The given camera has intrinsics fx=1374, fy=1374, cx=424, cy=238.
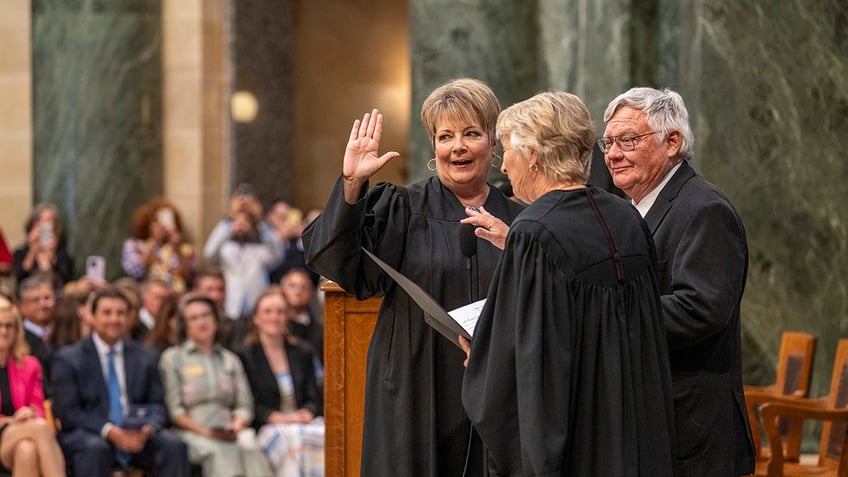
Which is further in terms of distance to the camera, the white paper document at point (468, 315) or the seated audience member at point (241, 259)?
the seated audience member at point (241, 259)

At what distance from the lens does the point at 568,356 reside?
11.4ft

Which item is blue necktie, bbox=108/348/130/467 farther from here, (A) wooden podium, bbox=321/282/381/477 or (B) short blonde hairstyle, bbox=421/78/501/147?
(B) short blonde hairstyle, bbox=421/78/501/147

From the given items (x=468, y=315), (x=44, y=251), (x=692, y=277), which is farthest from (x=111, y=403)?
(x=692, y=277)

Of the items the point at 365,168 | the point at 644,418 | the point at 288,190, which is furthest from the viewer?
the point at 288,190

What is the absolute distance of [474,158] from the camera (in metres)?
4.27

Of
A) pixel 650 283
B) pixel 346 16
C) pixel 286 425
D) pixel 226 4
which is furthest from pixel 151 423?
pixel 346 16

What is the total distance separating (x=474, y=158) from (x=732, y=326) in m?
0.96

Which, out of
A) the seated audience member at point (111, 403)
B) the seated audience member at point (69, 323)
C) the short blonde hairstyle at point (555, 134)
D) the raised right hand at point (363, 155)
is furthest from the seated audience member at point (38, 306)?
the short blonde hairstyle at point (555, 134)

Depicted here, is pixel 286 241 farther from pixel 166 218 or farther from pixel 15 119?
pixel 15 119

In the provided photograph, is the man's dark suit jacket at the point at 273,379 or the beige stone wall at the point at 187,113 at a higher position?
the beige stone wall at the point at 187,113

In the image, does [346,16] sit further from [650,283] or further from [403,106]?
[650,283]

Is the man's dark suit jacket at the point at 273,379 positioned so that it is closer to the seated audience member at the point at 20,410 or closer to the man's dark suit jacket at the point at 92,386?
the man's dark suit jacket at the point at 92,386

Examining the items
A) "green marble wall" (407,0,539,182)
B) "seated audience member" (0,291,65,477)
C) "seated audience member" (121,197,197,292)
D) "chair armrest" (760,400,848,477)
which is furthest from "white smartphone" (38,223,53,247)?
"chair armrest" (760,400,848,477)

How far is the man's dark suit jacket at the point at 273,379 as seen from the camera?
8641mm
